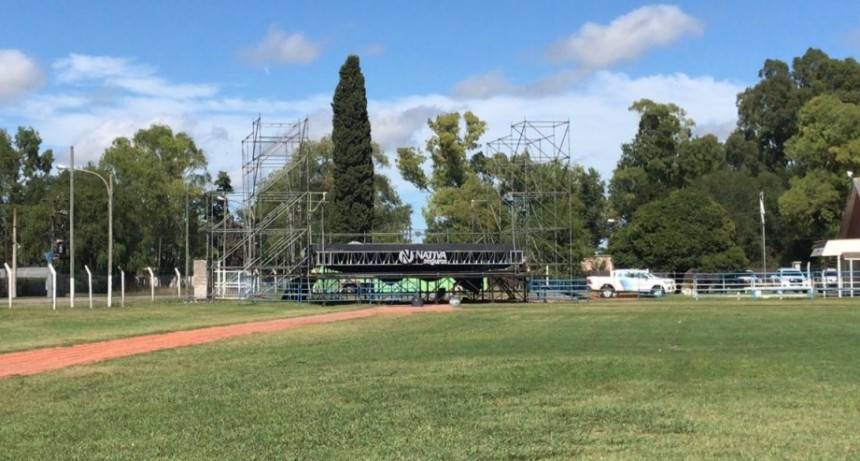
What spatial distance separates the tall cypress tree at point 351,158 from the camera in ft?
206

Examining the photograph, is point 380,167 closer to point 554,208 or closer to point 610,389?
point 554,208

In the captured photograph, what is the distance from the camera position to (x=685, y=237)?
71.9 m

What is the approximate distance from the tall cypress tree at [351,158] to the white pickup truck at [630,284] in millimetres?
17264

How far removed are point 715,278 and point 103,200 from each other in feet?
172

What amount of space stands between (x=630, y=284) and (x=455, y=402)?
51.6 metres

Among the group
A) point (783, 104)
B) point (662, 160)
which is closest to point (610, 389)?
point (662, 160)

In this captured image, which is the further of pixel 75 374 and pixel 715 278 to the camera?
pixel 715 278

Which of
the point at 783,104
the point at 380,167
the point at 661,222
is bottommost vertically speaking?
the point at 661,222

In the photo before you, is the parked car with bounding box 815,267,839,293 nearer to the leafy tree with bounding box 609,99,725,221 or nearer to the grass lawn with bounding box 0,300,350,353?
the grass lawn with bounding box 0,300,350,353

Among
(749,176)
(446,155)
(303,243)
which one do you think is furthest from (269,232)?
(749,176)

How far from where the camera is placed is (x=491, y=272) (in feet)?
165

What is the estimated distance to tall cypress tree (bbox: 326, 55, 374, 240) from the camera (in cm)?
6294

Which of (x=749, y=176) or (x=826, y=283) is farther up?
(x=749, y=176)

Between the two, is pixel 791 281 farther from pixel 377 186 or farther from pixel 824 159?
pixel 377 186
